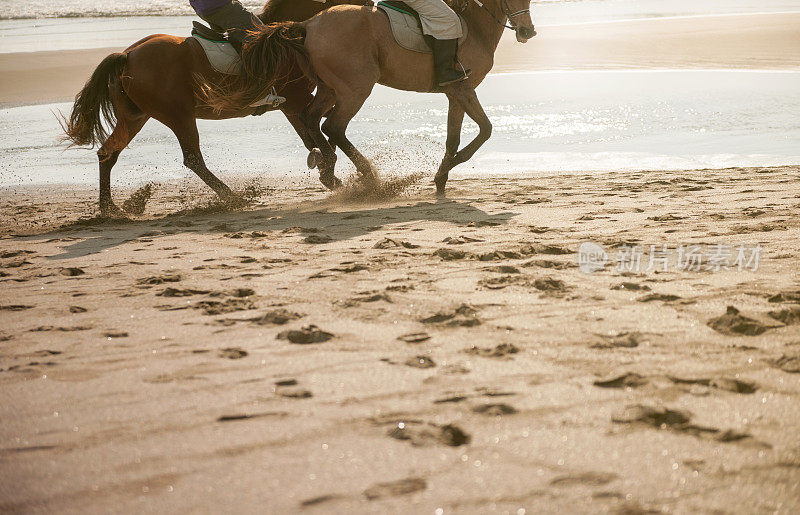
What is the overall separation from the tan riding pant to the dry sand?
994 centimetres

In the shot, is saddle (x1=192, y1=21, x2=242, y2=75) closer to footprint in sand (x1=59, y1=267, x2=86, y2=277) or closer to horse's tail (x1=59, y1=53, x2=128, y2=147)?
horse's tail (x1=59, y1=53, x2=128, y2=147)

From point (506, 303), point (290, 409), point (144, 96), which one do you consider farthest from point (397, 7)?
point (290, 409)

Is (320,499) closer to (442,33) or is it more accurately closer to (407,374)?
(407,374)

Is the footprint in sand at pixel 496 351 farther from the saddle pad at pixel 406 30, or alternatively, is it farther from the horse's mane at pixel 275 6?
the horse's mane at pixel 275 6

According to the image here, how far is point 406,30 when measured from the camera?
23.9ft

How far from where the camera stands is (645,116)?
10875 mm

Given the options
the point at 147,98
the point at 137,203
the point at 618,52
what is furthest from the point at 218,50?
the point at 618,52

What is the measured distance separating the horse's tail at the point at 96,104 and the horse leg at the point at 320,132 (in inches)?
66.4

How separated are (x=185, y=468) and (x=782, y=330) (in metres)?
2.39

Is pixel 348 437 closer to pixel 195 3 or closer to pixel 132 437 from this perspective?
pixel 132 437

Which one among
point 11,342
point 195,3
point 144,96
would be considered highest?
point 195,3

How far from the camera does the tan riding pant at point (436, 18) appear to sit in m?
7.28

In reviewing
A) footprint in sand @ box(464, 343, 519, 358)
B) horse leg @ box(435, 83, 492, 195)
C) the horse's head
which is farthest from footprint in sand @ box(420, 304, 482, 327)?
the horse's head

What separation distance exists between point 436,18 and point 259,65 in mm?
1608
